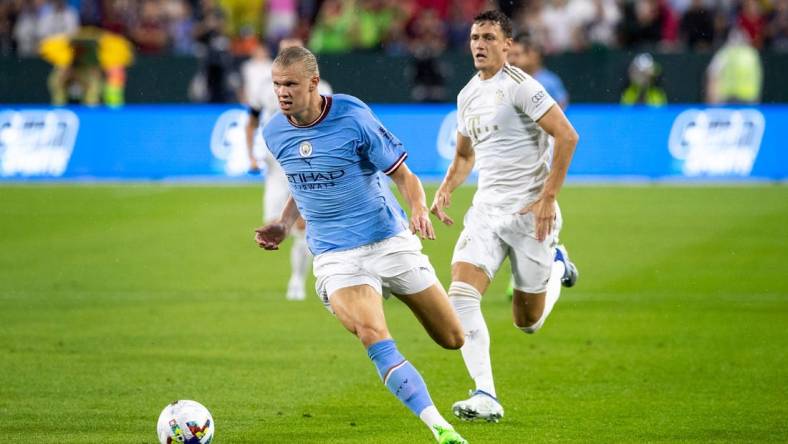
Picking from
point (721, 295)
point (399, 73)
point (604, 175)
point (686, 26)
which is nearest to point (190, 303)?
point (721, 295)

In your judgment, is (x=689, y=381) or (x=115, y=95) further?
(x=115, y=95)

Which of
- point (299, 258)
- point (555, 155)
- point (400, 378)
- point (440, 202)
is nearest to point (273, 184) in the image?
point (299, 258)

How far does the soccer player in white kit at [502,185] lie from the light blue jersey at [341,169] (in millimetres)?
946

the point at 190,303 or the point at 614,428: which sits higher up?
the point at 614,428

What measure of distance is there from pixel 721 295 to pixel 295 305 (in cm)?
403

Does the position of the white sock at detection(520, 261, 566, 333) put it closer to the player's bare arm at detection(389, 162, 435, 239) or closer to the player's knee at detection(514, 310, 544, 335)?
the player's knee at detection(514, 310, 544, 335)

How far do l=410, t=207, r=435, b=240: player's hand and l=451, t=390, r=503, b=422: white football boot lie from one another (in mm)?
1434

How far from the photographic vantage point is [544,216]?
27.5ft

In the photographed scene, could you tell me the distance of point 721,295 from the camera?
13.2 meters

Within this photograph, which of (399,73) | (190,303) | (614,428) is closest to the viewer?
(614,428)

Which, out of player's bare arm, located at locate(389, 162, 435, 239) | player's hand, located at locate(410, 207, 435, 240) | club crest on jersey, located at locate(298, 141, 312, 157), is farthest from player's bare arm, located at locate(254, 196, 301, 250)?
player's hand, located at locate(410, 207, 435, 240)

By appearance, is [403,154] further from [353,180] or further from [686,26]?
[686,26]

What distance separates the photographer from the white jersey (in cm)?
855

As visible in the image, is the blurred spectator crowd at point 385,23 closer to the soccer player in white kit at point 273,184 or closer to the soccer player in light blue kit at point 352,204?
the soccer player in white kit at point 273,184
